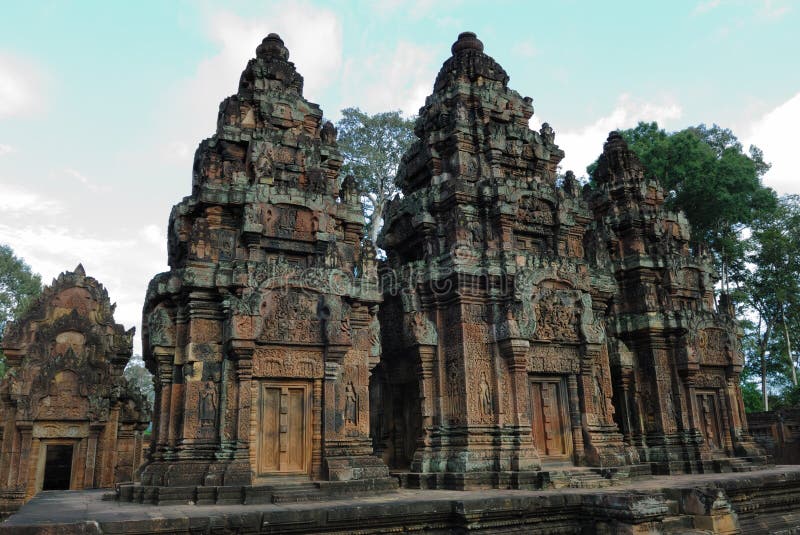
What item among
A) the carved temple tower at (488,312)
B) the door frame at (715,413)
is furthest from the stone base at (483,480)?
the door frame at (715,413)

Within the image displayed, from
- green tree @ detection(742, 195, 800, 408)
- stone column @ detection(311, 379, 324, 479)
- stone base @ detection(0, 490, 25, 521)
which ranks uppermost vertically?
green tree @ detection(742, 195, 800, 408)

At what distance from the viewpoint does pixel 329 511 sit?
7043 mm

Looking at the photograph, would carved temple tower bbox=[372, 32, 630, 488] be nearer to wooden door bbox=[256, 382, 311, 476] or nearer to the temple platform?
the temple platform

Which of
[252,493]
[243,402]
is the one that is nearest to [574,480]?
[252,493]

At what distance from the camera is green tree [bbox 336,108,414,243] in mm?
24938

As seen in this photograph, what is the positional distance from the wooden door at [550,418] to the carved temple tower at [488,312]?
3cm

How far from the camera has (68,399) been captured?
15820 millimetres

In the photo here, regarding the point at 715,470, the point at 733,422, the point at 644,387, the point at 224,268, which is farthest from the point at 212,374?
the point at 733,422

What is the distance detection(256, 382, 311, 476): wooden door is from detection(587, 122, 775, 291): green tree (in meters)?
17.4

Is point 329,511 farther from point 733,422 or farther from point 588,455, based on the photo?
point 733,422

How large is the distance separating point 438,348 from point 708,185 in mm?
15998

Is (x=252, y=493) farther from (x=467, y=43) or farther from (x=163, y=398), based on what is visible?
(x=467, y=43)

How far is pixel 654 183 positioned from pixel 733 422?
6.36m

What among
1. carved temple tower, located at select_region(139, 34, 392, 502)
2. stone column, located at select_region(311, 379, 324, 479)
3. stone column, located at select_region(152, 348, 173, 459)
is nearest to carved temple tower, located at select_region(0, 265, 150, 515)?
carved temple tower, located at select_region(139, 34, 392, 502)
